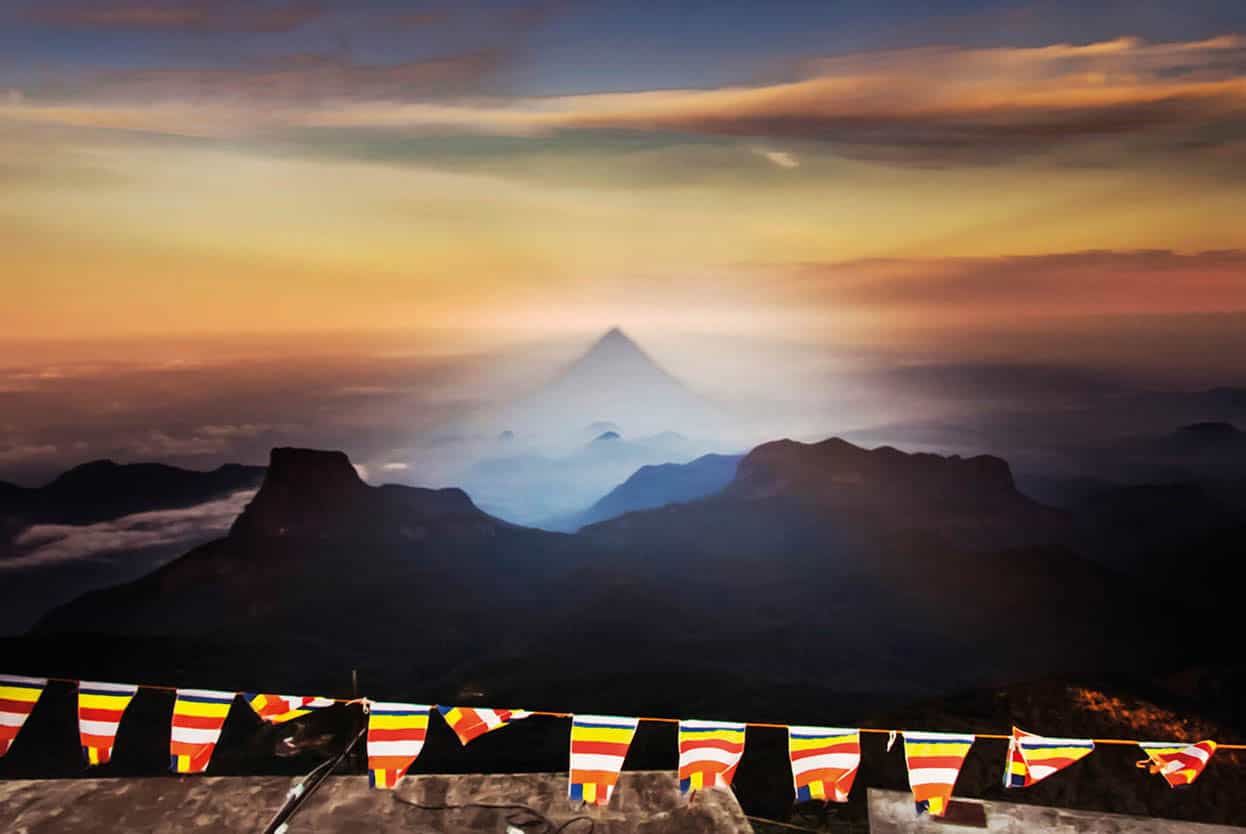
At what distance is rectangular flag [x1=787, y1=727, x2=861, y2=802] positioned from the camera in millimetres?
13898

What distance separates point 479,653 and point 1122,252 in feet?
102

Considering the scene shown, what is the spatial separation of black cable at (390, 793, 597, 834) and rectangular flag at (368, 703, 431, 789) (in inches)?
22.3

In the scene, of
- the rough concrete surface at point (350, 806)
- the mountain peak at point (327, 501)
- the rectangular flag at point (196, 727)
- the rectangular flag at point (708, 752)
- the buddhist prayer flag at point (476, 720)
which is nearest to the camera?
the rough concrete surface at point (350, 806)

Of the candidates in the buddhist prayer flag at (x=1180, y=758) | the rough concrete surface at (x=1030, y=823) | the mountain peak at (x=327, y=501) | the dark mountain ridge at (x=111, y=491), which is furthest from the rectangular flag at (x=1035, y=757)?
the mountain peak at (x=327, y=501)

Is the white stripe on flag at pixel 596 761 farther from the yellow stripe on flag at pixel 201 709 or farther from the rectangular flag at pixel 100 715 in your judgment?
the rectangular flag at pixel 100 715

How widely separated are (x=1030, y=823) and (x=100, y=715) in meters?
15.0

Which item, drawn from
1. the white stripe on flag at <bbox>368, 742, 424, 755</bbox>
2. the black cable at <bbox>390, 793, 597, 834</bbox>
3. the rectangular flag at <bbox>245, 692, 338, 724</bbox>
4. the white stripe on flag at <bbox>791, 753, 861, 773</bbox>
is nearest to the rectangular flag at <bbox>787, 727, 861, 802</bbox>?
the white stripe on flag at <bbox>791, 753, 861, 773</bbox>

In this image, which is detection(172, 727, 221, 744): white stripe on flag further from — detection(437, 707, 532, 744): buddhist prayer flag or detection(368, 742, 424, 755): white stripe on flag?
detection(437, 707, 532, 744): buddhist prayer flag

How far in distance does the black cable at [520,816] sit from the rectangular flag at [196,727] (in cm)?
294

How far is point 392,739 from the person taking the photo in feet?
46.7

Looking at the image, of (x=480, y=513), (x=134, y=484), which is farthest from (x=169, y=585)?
(x=480, y=513)

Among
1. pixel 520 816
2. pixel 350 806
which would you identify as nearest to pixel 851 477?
pixel 520 816

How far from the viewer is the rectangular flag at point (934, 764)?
13516mm

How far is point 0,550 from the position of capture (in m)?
42.3
